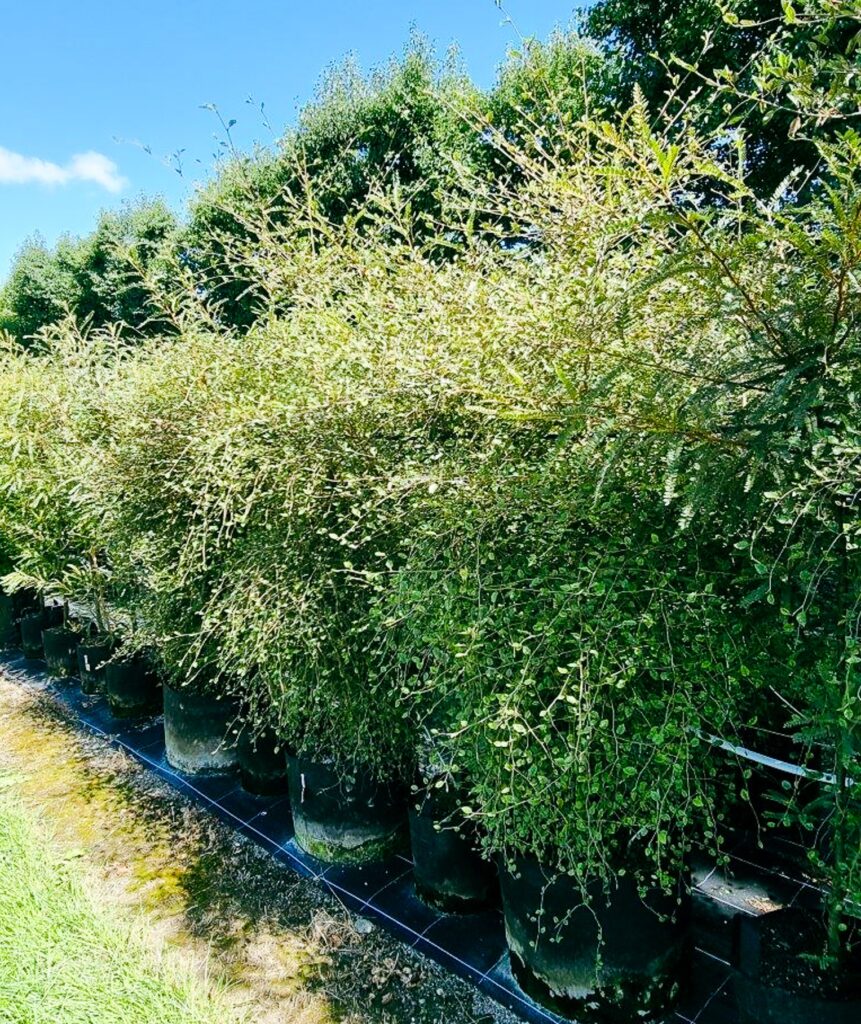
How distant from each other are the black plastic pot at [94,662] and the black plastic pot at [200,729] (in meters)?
1.23

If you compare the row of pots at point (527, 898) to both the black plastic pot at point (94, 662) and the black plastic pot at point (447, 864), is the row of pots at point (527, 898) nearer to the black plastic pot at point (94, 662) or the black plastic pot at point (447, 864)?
the black plastic pot at point (447, 864)

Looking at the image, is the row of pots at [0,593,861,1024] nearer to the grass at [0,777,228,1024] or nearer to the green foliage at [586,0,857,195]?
the grass at [0,777,228,1024]

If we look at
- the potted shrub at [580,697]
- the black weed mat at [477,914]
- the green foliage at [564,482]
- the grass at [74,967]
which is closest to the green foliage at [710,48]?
the green foliage at [564,482]

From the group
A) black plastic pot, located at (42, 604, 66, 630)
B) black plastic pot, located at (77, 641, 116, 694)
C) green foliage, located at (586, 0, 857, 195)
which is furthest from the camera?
black plastic pot, located at (42, 604, 66, 630)

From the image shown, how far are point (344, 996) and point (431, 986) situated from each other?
0.27 m

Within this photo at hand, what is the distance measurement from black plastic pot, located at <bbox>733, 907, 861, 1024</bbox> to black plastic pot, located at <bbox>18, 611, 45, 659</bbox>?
5.08m

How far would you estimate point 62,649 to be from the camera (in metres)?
4.93

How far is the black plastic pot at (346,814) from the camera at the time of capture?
2.76 metres

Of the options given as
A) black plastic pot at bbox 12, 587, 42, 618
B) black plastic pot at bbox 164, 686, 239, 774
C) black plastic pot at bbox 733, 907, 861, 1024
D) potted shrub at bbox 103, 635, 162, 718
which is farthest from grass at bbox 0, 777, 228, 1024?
black plastic pot at bbox 12, 587, 42, 618

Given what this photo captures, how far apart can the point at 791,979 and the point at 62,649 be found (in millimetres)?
4705


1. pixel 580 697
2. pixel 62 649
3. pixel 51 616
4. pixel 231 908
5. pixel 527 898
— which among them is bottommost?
pixel 231 908

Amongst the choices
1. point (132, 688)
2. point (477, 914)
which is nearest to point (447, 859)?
point (477, 914)

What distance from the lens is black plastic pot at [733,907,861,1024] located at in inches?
61.1

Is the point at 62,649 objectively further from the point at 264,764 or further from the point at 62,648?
the point at 264,764
